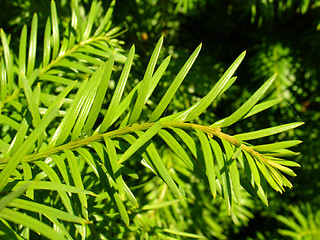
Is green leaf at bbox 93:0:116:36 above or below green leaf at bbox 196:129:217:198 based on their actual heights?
above

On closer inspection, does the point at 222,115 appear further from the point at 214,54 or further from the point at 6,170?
the point at 6,170

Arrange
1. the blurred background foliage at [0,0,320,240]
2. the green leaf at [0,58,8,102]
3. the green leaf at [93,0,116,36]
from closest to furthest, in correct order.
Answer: the green leaf at [0,58,8,102]
the green leaf at [93,0,116,36]
the blurred background foliage at [0,0,320,240]

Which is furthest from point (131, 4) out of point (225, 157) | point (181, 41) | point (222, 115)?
point (225, 157)

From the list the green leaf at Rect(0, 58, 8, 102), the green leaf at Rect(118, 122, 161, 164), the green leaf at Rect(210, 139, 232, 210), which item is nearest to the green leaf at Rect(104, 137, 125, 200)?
the green leaf at Rect(118, 122, 161, 164)

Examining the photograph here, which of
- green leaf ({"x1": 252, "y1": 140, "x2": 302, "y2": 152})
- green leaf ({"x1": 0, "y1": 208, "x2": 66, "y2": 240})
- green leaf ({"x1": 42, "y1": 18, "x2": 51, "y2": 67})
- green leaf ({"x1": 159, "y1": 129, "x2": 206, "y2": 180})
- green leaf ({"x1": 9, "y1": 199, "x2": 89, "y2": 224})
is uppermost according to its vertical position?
green leaf ({"x1": 252, "y1": 140, "x2": 302, "y2": 152})

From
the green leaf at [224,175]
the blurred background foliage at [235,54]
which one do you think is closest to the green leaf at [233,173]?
the green leaf at [224,175]

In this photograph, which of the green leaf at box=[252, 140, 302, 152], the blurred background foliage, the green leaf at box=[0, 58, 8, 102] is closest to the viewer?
the green leaf at box=[252, 140, 302, 152]

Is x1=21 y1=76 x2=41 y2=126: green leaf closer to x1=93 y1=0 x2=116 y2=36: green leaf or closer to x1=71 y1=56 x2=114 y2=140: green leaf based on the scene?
x1=71 y1=56 x2=114 y2=140: green leaf

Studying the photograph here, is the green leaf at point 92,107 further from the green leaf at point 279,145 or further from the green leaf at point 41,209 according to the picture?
the green leaf at point 279,145

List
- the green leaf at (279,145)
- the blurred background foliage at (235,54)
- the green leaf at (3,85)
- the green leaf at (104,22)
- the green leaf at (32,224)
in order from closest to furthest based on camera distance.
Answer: the green leaf at (32,224)
the green leaf at (279,145)
the green leaf at (3,85)
the green leaf at (104,22)
the blurred background foliage at (235,54)
